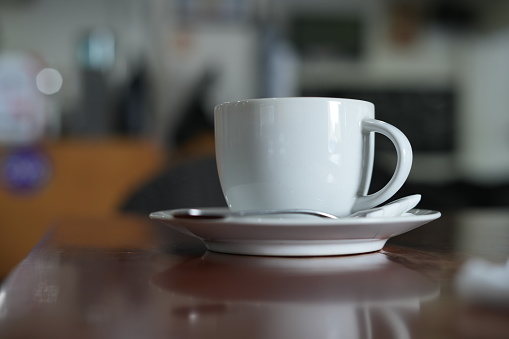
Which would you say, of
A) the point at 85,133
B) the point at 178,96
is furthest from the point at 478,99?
the point at 85,133

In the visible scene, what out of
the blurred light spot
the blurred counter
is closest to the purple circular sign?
the blurred counter

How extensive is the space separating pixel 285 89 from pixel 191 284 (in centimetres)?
323

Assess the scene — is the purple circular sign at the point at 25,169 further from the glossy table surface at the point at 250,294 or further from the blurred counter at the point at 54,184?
the glossy table surface at the point at 250,294

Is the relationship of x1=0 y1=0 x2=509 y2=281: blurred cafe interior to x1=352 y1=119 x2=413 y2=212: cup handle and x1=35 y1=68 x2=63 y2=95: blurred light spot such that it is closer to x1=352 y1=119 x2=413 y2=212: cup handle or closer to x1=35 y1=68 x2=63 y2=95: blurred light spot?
x1=35 y1=68 x2=63 y2=95: blurred light spot

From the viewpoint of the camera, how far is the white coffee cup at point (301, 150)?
0.52 m

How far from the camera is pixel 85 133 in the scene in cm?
237

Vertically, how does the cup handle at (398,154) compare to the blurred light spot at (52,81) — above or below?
below

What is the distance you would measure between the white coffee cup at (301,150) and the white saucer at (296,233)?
0.22 feet

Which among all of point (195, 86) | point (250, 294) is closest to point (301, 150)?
point (250, 294)

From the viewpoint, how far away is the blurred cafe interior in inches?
89.4

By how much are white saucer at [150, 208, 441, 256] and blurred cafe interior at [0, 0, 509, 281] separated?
0.64m

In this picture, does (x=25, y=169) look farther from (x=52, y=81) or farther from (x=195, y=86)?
(x=52, y=81)

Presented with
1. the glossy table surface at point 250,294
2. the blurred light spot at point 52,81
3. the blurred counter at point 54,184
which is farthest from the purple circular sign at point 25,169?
the glossy table surface at point 250,294

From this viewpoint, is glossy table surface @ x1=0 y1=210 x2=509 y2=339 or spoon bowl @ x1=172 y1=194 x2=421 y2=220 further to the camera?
spoon bowl @ x1=172 y1=194 x2=421 y2=220
